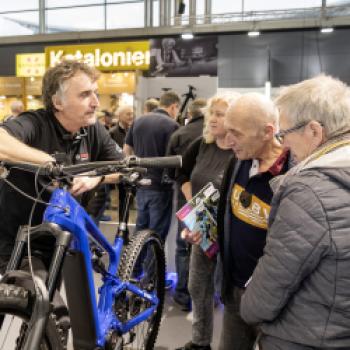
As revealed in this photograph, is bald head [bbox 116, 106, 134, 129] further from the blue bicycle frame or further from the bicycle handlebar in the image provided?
the bicycle handlebar

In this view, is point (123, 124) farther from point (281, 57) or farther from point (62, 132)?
point (281, 57)

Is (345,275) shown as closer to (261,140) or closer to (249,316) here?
(249,316)

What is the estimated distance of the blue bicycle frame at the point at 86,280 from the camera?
1607 millimetres

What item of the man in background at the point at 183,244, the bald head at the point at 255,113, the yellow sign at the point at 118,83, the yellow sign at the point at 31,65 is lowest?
the man in background at the point at 183,244

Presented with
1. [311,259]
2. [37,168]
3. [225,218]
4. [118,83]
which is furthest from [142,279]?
[118,83]

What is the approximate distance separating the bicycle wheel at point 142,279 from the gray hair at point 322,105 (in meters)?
1.23

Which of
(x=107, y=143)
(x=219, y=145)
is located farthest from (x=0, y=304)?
(x=219, y=145)

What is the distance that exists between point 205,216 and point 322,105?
0.93m

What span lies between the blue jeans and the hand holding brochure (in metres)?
1.88

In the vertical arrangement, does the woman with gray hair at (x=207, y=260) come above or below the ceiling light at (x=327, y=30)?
below

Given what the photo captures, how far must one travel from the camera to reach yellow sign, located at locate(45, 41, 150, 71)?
7.55 meters

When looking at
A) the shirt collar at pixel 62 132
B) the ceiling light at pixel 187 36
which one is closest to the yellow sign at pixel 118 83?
the ceiling light at pixel 187 36

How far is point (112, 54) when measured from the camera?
25.2 feet

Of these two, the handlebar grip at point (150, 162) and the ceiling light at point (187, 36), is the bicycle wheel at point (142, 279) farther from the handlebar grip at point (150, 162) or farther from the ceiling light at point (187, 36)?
the ceiling light at point (187, 36)
